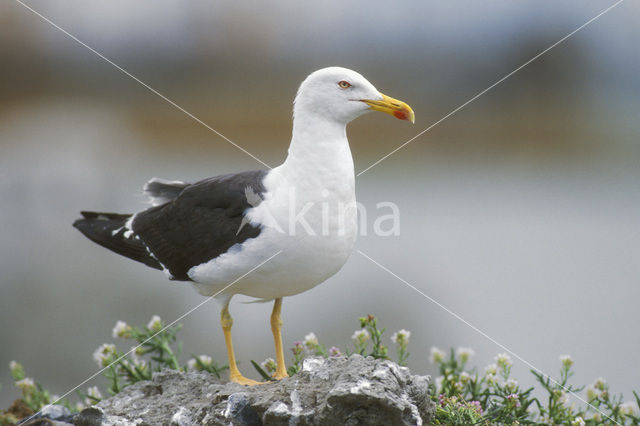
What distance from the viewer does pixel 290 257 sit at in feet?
10.5

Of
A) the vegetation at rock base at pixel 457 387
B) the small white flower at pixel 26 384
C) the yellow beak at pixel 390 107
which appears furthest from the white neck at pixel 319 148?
the small white flower at pixel 26 384

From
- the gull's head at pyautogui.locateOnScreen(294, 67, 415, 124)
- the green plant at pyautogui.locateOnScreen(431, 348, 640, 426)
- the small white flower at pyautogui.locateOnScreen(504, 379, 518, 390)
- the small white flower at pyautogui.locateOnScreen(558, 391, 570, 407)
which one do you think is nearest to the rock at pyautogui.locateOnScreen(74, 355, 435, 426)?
the green plant at pyautogui.locateOnScreen(431, 348, 640, 426)

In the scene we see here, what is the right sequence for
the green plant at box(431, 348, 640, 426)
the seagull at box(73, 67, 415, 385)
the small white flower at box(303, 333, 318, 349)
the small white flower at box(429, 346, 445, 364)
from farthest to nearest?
the small white flower at box(429, 346, 445, 364), the small white flower at box(303, 333, 318, 349), the seagull at box(73, 67, 415, 385), the green plant at box(431, 348, 640, 426)

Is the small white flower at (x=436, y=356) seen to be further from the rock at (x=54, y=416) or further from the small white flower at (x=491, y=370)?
the rock at (x=54, y=416)

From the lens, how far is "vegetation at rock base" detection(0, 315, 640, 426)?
9.93ft

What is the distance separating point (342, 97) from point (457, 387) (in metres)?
1.31

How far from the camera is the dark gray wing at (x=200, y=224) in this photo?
3406 mm

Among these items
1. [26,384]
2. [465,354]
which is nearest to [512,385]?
[465,354]

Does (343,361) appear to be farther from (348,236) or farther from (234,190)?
(234,190)

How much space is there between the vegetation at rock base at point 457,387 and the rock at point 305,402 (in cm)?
34

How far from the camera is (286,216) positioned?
3.23 meters

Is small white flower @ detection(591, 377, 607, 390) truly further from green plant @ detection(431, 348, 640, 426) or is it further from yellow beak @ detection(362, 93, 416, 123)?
yellow beak @ detection(362, 93, 416, 123)

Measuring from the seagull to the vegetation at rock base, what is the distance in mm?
286

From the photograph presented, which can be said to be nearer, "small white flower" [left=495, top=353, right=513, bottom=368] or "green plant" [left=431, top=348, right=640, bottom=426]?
"green plant" [left=431, top=348, right=640, bottom=426]
